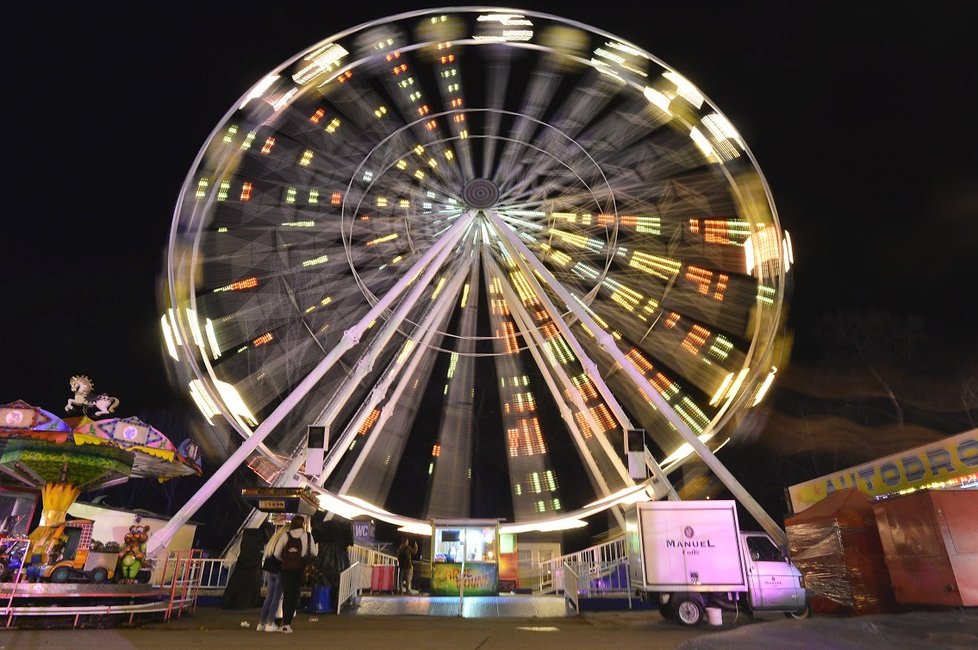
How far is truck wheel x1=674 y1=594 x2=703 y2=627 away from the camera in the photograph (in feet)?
30.3

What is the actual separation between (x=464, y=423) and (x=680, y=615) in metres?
9.95

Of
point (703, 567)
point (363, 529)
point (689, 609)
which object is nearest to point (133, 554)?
point (689, 609)

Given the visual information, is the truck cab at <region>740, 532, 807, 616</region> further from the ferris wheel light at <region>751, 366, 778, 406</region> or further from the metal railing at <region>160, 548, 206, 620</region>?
the metal railing at <region>160, 548, 206, 620</region>

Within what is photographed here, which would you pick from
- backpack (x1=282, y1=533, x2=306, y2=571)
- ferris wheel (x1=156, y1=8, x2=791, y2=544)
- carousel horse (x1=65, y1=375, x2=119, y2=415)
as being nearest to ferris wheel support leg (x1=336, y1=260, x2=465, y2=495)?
ferris wheel (x1=156, y1=8, x2=791, y2=544)

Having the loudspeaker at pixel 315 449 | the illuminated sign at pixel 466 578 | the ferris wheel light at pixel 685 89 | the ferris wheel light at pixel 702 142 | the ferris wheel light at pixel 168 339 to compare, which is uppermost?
the ferris wheel light at pixel 685 89

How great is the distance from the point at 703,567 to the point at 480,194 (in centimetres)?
996

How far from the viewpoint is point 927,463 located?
1124cm

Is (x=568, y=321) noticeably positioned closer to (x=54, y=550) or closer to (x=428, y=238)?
(x=428, y=238)

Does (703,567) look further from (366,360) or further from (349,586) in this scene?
(366,360)

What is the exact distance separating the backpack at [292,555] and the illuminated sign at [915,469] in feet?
34.0

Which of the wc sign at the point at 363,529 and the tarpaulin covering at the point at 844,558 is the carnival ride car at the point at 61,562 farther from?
the wc sign at the point at 363,529

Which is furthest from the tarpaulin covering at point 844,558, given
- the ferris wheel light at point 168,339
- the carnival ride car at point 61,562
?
the ferris wheel light at point 168,339

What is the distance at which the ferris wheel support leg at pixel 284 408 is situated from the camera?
1016cm

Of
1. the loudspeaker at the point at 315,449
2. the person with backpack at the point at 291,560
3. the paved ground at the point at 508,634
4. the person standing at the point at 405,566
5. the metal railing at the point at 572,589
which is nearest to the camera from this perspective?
the paved ground at the point at 508,634
